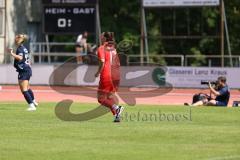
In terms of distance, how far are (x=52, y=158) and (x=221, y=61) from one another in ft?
97.1

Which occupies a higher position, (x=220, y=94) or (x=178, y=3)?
(x=178, y=3)

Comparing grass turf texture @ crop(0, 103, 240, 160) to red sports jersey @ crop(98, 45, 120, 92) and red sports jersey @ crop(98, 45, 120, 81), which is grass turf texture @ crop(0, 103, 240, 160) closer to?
red sports jersey @ crop(98, 45, 120, 92)

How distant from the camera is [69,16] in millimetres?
44594

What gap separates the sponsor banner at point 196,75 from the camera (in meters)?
38.5

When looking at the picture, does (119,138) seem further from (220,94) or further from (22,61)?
(220,94)

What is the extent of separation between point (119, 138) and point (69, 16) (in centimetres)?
3010

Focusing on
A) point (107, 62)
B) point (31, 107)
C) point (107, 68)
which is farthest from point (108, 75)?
point (31, 107)

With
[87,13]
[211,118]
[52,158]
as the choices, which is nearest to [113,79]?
[211,118]

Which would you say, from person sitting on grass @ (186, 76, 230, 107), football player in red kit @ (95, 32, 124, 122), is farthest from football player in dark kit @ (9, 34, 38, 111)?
person sitting on grass @ (186, 76, 230, 107)

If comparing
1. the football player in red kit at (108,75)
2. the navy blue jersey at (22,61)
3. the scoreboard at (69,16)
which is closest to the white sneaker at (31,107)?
the navy blue jersey at (22,61)

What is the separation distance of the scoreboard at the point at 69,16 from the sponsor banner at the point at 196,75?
6628mm

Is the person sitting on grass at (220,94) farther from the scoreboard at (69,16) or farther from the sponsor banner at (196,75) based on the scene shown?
the scoreboard at (69,16)

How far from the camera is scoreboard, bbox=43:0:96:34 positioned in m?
44.2

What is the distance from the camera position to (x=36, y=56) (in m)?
45.1
